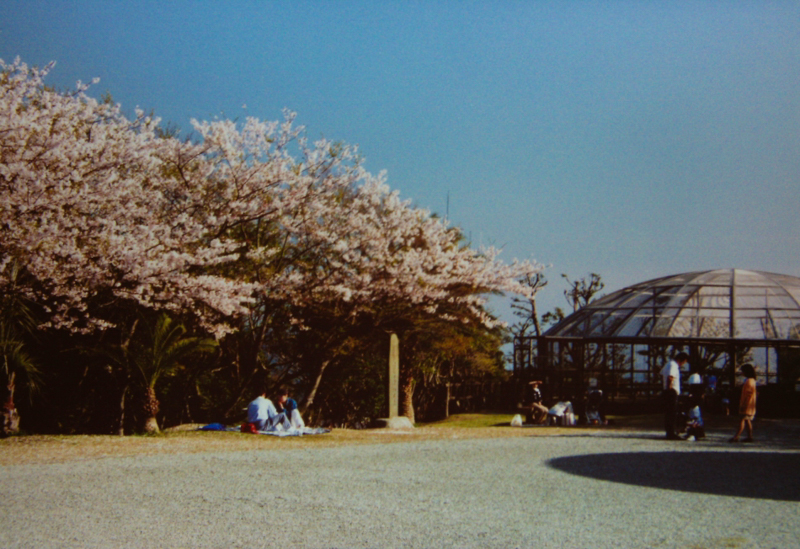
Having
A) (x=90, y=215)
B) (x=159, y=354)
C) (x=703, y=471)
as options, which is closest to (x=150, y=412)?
(x=159, y=354)

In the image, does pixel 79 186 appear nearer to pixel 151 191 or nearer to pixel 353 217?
pixel 151 191

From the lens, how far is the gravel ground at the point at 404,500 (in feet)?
17.1

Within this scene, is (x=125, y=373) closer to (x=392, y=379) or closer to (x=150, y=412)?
(x=150, y=412)

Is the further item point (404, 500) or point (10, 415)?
point (10, 415)

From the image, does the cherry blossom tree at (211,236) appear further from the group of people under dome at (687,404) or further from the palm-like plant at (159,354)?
the group of people under dome at (687,404)

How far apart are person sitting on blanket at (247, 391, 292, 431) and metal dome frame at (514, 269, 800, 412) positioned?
11.4 metres

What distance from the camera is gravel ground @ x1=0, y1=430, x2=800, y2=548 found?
5199 millimetres

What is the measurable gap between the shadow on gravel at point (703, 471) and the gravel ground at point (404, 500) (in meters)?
0.02

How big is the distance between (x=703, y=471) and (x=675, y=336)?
45.1ft

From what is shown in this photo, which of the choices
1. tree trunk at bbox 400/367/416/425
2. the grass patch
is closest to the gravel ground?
the grass patch

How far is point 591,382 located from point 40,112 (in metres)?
15.3

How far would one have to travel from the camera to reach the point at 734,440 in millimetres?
12914

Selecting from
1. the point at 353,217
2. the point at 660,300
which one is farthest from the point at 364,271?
the point at 660,300

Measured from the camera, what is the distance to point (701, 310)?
73.6 ft
